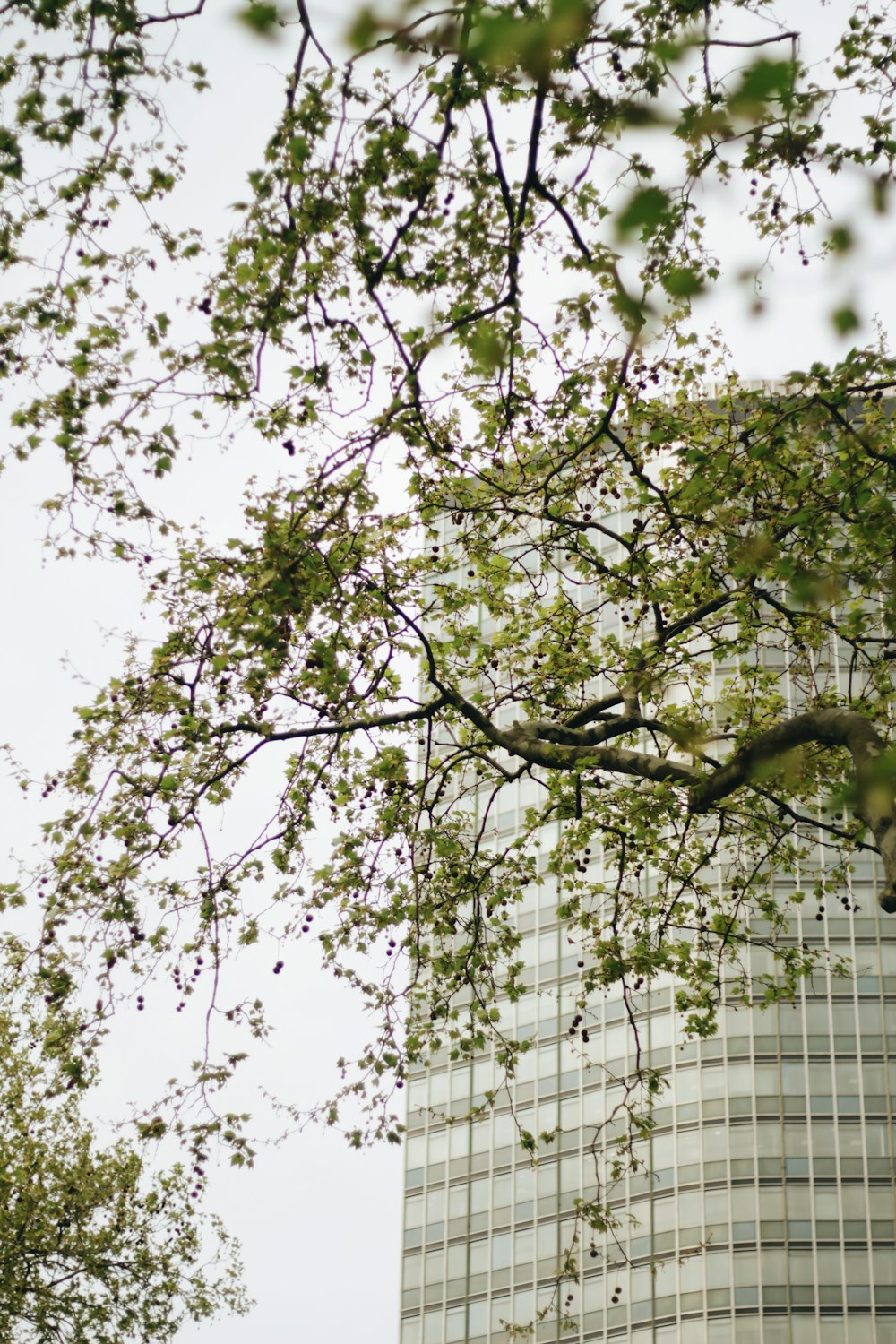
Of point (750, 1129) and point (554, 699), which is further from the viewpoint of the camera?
point (750, 1129)

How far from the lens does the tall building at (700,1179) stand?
185 feet

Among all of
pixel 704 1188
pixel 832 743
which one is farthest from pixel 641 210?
pixel 704 1188

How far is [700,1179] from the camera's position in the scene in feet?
192

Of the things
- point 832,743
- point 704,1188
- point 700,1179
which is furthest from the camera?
point 700,1179

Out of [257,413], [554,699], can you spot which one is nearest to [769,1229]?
[554,699]

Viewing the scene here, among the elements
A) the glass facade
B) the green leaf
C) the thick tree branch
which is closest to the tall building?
the glass facade

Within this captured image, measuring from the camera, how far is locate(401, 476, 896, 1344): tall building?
56312 millimetres

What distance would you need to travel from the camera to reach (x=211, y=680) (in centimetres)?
1232

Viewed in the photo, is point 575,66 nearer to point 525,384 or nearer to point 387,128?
point 387,128

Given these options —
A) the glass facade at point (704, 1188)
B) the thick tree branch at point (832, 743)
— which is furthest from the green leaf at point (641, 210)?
the glass facade at point (704, 1188)

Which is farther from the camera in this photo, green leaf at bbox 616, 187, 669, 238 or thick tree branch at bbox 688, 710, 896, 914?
thick tree branch at bbox 688, 710, 896, 914

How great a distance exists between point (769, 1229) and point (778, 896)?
43.1 feet

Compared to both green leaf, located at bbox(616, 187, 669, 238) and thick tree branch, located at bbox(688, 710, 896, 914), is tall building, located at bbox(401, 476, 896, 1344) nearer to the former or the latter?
thick tree branch, located at bbox(688, 710, 896, 914)

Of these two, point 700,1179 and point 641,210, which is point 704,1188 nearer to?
point 700,1179
